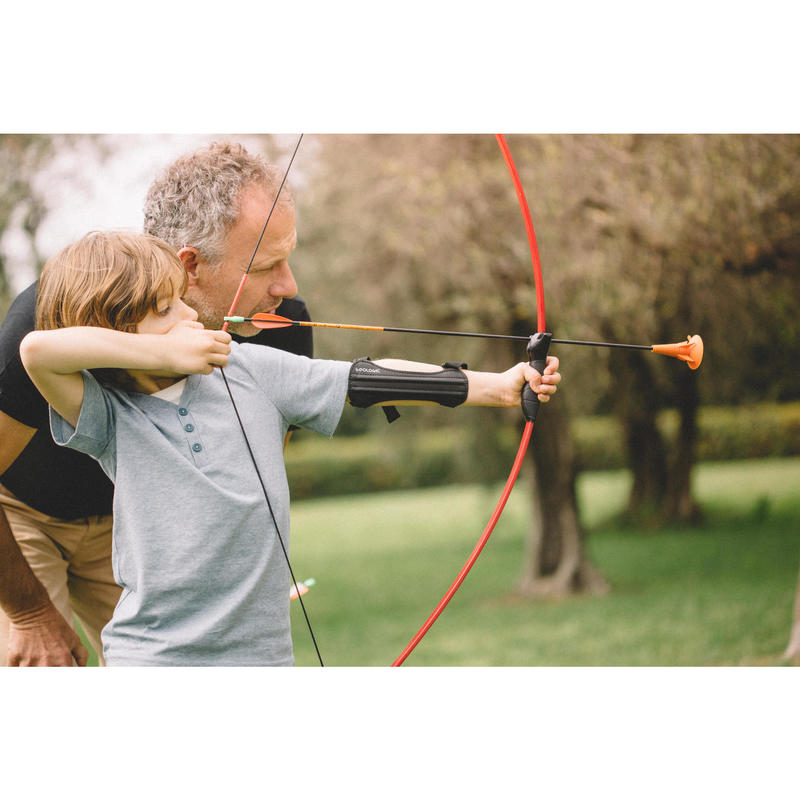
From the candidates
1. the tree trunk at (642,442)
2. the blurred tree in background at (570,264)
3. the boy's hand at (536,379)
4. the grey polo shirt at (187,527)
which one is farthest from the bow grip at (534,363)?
the tree trunk at (642,442)

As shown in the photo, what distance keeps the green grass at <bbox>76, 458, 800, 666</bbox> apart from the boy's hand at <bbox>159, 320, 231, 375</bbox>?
9.97ft

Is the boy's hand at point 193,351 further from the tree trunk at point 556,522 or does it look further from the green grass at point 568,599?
the tree trunk at point 556,522

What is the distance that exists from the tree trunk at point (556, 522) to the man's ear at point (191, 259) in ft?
12.3

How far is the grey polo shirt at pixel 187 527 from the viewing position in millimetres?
1283

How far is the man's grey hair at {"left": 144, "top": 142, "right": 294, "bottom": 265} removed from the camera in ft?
5.30

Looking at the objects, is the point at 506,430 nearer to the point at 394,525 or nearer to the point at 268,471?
the point at 394,525

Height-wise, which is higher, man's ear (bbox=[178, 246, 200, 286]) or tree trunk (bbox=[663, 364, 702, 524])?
man's ear (bbox=[178, 246, 200, 286])

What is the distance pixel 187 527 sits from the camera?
1.29 metres

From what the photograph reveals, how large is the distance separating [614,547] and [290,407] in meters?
5.33

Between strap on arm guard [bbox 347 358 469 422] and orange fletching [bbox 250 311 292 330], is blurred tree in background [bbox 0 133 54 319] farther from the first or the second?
strap on arm guard [bbox 347 358 469 422]

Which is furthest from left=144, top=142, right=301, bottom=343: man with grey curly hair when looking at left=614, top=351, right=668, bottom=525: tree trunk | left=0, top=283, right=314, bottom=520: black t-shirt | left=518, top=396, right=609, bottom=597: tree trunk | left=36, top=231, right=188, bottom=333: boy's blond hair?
left=614, top=351, right=668, bottom=525: tree trunk

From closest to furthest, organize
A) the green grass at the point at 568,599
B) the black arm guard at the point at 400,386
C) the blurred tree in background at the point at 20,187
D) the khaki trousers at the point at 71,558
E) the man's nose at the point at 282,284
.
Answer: the black arm guard at the point at 400,386, the man's nose at the point at 282,284, the khaki trousers at the point at 71,558, the blurred tree in background at the point at 20,187, the green grass at the point at 568,599

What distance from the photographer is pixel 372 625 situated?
17.1 feet

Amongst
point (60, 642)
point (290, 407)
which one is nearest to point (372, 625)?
point (60, 642)
